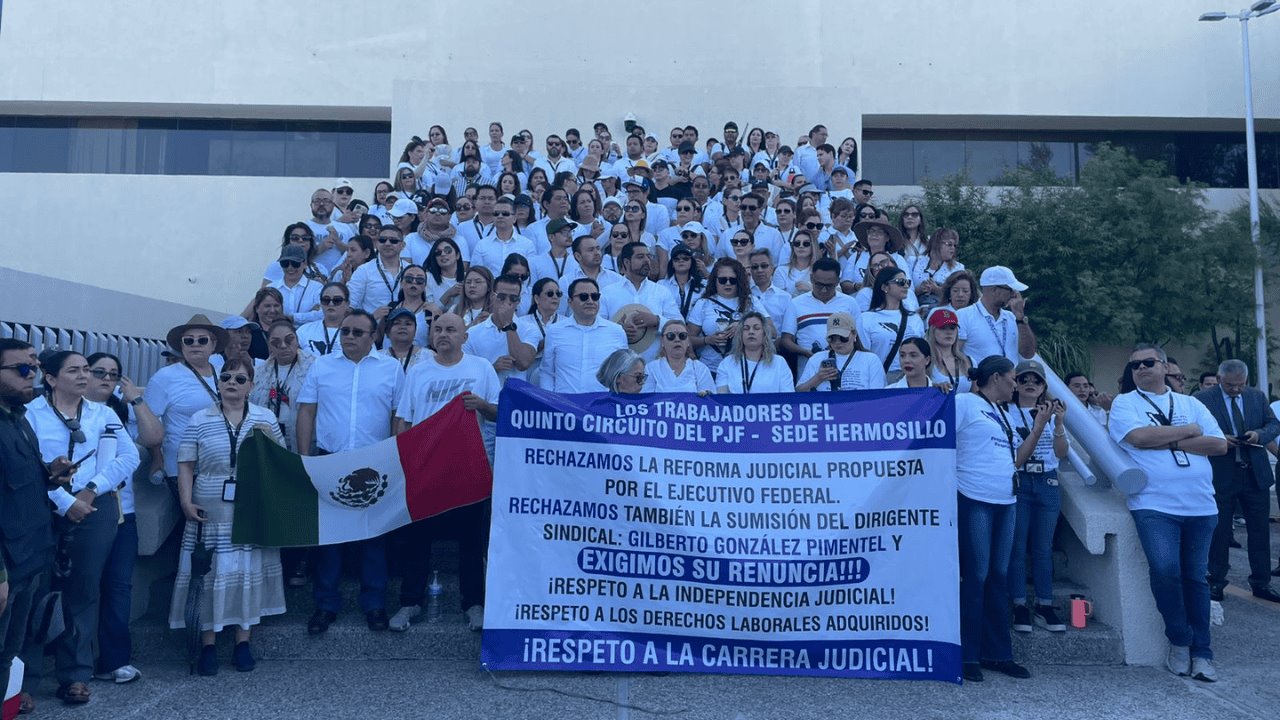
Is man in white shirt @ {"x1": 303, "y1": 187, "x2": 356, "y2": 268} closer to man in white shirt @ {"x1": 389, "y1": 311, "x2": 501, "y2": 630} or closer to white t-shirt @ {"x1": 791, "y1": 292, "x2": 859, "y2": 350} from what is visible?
man in white shirt @ {"x1": 389, "y1": 311, "x2": 501, "y2": 630}

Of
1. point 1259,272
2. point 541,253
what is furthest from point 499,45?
point 1259,272

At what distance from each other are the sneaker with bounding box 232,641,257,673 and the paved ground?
0.06 m

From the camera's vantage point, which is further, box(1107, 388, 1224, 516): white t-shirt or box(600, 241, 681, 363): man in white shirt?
box(600, 241, 681, 363): man in white shirt

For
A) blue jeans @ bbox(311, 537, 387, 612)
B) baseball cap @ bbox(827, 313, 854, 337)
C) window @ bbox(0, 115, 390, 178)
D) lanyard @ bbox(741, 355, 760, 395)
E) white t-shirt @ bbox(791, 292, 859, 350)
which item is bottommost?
blue jeans @ bbox(311, 537, 387, 612)

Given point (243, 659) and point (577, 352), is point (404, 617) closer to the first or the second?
point (243, 659)

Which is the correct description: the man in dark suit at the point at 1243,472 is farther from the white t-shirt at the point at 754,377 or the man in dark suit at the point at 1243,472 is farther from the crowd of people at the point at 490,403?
the white t-shirt at the point at 754,377

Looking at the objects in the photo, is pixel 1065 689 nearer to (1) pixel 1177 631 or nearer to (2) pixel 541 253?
(1) pixel 1177 631

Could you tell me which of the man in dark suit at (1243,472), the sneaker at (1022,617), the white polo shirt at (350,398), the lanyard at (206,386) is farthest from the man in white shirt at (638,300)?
the man in dark suit at (1243,472)

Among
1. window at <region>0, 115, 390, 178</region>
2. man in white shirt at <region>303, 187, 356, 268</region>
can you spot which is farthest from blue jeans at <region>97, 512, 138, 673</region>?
window at <region>0, 115, 390, 178</region>

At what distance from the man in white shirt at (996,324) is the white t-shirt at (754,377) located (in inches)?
68.9

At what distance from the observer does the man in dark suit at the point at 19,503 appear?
4.47m

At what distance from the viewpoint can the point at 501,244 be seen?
10.1 meters

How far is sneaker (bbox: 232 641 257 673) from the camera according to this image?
5.98 m

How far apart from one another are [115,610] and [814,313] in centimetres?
524
